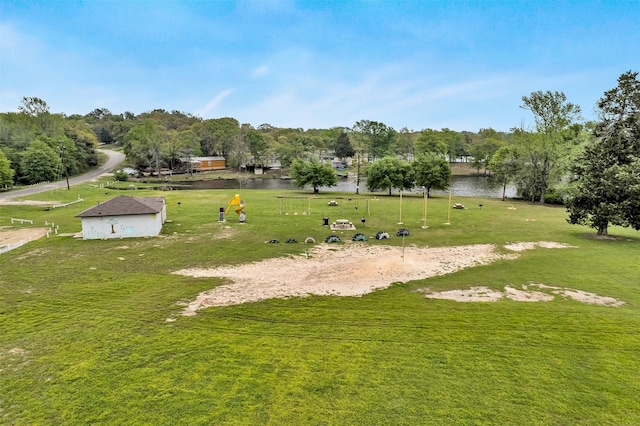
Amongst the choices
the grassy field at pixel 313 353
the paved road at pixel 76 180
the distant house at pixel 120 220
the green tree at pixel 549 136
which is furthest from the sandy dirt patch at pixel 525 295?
Answer: the paved road at pixel 76 180

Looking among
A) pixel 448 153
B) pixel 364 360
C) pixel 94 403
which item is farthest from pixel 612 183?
pixel 448 153

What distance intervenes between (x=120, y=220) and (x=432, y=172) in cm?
4596

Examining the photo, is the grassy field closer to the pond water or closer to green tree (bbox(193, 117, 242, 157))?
the pond water

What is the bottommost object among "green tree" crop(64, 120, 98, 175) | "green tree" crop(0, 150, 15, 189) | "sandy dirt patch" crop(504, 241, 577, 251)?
"sandy dirt patch" crop(504, 241, 577, 251)

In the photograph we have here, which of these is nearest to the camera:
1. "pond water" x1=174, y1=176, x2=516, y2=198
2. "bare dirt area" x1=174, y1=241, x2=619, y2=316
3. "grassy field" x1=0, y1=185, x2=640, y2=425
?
A: "grassy field" x1=0, y1=185, x2=640, y2=425

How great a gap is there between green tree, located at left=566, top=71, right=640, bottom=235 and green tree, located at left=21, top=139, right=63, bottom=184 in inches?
3306

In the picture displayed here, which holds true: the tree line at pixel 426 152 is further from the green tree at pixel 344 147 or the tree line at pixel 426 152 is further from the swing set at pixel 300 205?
the swing set at pixel 300 205

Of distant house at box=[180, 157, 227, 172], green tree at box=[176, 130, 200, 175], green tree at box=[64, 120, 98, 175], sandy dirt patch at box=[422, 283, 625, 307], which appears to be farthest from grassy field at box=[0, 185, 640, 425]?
distant house at box=[180, 157, 227, 172]

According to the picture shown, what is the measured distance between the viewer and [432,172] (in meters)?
57.9

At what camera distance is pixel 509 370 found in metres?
10.4

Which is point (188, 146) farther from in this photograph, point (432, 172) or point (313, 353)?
point (313, 353)

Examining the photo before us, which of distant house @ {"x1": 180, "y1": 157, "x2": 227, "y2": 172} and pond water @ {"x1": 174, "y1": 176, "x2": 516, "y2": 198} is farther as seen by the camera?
distant house @ {"x1": 180, "y1": 157, "x2": 227, "y2": 172}

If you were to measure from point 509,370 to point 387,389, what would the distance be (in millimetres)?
3816

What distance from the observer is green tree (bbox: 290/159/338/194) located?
6212 cm
